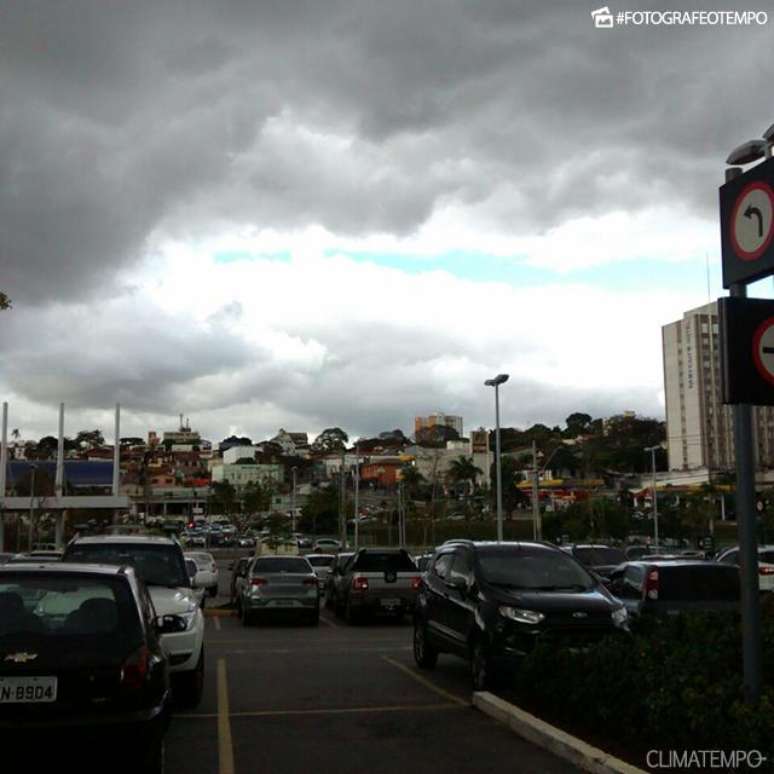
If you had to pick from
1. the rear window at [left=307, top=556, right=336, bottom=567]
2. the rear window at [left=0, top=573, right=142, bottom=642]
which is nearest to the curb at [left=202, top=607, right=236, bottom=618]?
the rear window at [left=307, top=556, right=336, bottom=567]

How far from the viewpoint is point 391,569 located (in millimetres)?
22547

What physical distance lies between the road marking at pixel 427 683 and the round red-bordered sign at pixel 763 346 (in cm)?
526

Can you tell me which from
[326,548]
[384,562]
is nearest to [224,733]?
[384,562]

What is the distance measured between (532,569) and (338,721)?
3510 mm

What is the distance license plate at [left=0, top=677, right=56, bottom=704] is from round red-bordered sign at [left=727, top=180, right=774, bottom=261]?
555 cm

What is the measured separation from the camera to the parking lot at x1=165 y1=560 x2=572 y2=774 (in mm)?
7965

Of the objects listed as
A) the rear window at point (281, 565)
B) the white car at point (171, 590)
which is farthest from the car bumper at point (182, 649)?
the rear window at point (281, 565)

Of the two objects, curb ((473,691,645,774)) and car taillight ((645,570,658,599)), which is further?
car taillight ((645,570,658,599))

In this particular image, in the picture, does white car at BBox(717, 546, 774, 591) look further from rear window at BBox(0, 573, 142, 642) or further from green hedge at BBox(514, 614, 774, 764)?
rear window at BBox(0, 573, 142, 642)

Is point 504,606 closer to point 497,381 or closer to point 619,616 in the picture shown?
point 619,616

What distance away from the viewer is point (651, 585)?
15125 mm

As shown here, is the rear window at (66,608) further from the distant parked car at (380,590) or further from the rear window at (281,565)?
the rear window at (281,565)

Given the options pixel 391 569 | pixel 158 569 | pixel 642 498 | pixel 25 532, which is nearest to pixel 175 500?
pixel 25 532

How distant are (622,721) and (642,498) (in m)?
104
